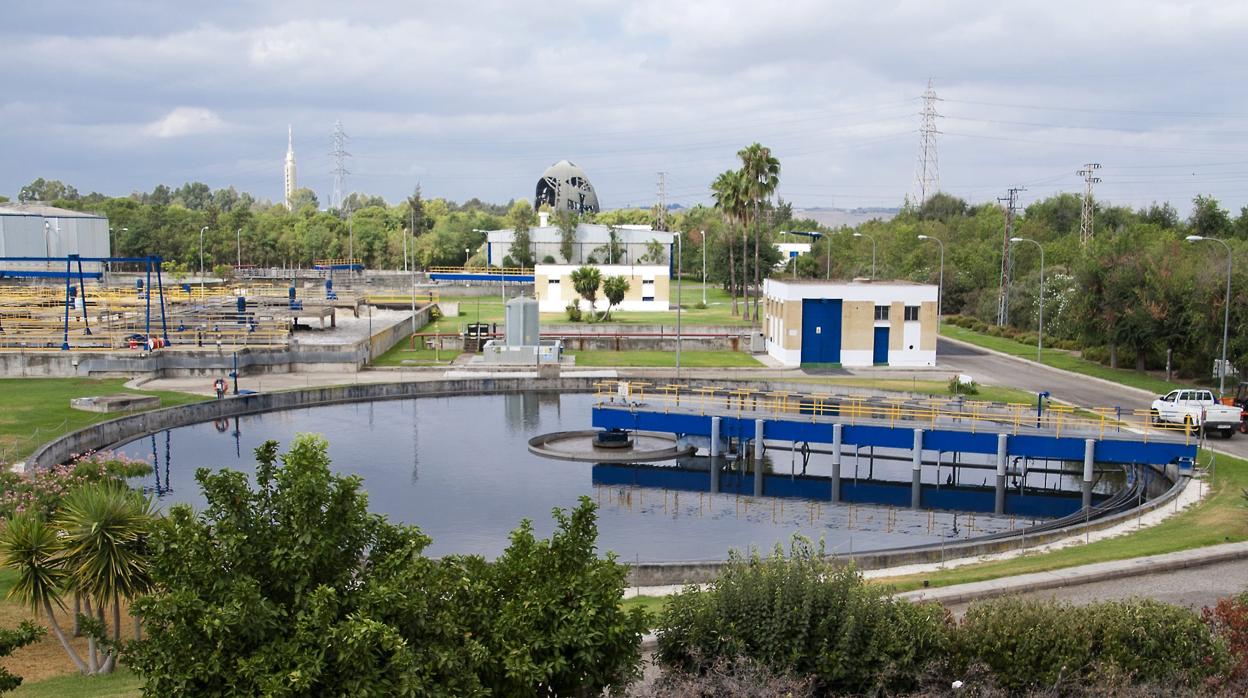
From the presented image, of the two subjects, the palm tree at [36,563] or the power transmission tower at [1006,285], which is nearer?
the palm tree at [36,563]

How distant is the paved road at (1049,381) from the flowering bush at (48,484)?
3529 cm

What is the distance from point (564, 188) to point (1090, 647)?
13279 cm

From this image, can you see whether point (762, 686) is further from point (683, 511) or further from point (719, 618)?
point (683, 511)

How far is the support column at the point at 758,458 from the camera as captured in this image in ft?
125

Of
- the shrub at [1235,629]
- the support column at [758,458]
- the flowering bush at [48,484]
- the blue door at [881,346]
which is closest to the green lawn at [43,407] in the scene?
the flowering bush at [48,484]

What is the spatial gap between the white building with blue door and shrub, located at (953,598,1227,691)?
155ft

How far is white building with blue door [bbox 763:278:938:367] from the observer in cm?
6266

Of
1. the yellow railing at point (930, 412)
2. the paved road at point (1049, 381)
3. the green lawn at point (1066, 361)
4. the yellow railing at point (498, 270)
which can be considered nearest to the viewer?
the yellow railing at point (930, 412)

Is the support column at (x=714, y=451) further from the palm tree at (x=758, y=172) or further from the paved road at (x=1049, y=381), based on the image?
the palm tree at (x=758, y=172)

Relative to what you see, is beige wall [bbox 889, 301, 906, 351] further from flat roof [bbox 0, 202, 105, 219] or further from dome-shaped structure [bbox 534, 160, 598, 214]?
flat roof [bbox 0, 202, 105, 219]

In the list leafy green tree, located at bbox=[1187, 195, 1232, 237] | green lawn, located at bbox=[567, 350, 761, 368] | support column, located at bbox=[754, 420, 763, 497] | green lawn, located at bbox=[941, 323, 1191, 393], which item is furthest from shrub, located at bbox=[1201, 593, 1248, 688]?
leafy green tree, located at bbox=[1187, 195, 1232, 237]

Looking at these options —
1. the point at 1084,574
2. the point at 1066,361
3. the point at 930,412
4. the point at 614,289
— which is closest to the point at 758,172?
the point at 614,289

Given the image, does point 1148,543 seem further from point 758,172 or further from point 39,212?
point 39,212

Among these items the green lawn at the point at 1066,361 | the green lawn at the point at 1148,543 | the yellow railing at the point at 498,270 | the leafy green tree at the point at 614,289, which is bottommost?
the green lawn at the point at 1148,543
